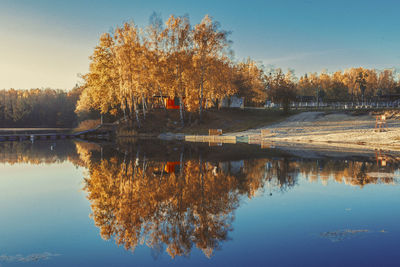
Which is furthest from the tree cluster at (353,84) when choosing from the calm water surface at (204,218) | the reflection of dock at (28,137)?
the calm water surface at (204,218)

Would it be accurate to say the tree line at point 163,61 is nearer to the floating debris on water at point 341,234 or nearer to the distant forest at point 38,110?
the floating debris on water at point 341,234

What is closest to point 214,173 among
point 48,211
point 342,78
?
point 48,211

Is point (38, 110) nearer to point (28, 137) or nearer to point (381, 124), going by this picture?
point (28, 137)

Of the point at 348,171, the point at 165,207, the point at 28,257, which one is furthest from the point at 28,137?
the point at 28,257

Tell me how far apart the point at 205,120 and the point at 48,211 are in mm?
46733

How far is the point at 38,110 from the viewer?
457 ft

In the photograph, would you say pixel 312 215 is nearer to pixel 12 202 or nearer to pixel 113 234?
pixel 113 234

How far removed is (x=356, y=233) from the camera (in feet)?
24.8

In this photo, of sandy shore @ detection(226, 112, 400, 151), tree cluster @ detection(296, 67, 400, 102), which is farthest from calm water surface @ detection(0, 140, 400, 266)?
Answer: tree cluster @ detection(296, 67, 400, 102)

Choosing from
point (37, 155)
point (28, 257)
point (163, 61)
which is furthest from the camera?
point (163, 61)

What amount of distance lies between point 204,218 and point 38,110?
150 m

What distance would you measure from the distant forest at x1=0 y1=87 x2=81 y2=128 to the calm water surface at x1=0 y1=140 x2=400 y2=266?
112743 millimetres

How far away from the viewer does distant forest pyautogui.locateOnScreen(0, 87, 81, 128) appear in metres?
128

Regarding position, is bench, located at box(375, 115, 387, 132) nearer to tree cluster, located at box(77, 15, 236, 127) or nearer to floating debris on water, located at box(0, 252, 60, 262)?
tree cluster, located at box(77, 15, 236, 127)
